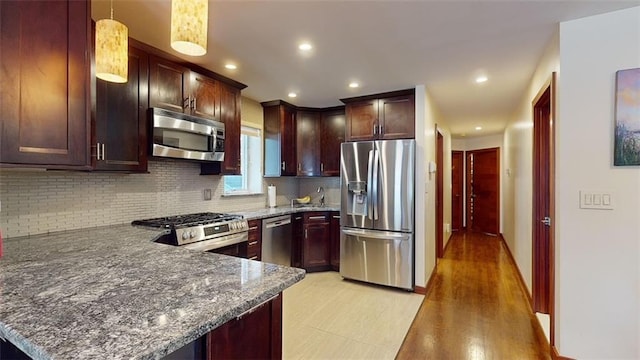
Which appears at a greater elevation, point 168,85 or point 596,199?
point 168,85

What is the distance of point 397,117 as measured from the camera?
3.70 m

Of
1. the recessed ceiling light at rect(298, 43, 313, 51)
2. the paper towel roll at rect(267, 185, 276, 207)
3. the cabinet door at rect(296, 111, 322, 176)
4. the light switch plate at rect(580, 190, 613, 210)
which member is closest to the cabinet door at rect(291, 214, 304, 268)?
the paper towel roll at rect(267, 185, 276, 207)

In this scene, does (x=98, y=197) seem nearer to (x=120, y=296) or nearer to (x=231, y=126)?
(x=231, y=126)

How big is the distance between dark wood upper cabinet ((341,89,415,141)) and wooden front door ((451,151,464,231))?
14.8 feet

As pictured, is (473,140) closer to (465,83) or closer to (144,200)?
(465,83)

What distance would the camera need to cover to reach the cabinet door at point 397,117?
3613 mm

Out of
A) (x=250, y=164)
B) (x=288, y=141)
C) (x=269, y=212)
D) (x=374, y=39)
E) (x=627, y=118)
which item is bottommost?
(x=269, y=212)

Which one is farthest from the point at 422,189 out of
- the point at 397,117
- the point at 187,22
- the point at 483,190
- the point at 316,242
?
the point at 483,190

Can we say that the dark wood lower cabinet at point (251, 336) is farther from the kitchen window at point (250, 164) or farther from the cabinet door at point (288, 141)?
the cabinet door at point (288, 141)

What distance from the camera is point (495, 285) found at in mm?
3670

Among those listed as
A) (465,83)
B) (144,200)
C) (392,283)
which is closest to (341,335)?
(392,283)

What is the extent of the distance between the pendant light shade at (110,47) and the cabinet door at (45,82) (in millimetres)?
112

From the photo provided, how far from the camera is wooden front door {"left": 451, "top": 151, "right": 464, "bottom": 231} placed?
7.53 meters

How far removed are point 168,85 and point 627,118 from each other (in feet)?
11.1
